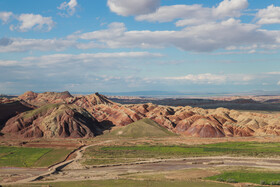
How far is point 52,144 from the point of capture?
281 ft

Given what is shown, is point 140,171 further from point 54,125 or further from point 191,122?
point 191,122

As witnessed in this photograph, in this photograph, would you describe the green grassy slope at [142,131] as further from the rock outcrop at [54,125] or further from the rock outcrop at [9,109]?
the rock outcrop at [9,109]

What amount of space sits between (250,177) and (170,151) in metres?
29.4

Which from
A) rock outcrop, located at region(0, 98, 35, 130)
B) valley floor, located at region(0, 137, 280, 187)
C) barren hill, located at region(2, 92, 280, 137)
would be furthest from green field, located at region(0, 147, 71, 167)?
rock outcrop, located at region(0, 98, 35, 130)

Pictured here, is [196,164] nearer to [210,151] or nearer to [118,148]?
[210,151]

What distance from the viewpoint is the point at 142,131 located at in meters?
105

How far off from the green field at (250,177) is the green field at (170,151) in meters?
18.5

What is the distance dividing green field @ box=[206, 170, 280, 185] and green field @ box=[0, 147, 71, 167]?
35089 mm

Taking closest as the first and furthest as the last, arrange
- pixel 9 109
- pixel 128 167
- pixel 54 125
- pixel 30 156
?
1. pixel 128 167
2. pixel 30 156
3. pixel 54 125
4. pixel 9 109

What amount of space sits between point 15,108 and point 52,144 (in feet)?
171

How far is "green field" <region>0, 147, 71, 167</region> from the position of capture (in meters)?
60.7

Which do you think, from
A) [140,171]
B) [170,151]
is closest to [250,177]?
[140,171]

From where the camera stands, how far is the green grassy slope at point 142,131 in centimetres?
10325

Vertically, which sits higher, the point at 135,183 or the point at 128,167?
the point at 135,183
